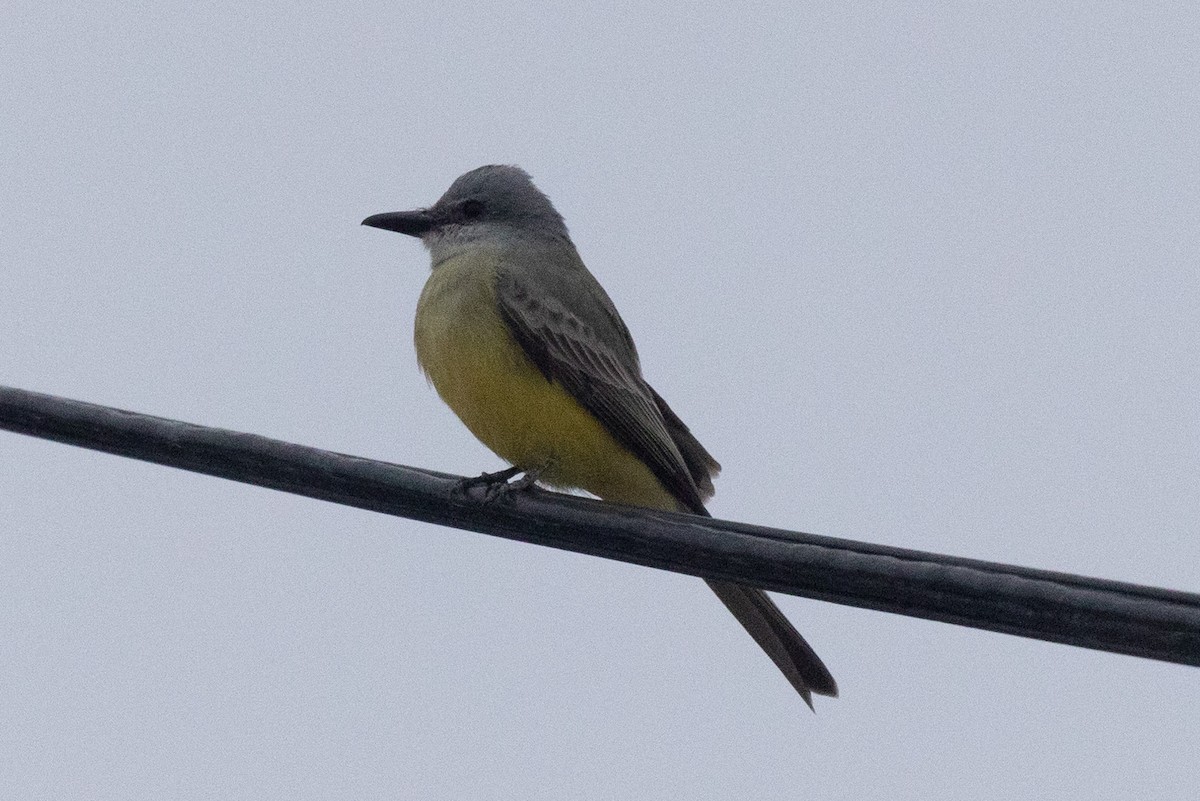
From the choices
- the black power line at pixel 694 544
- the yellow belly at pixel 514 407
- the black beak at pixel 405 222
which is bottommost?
the black power line at pixel 694 544

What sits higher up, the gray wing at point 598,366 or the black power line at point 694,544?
the gray wing at point 598,366

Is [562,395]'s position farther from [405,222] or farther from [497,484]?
[405,222]

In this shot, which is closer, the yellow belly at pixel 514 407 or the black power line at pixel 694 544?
the black power line at pixel 694 544

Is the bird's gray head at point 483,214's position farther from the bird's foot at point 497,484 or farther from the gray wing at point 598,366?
the bird's foot at point 497,484

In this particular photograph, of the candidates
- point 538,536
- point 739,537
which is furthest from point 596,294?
point 739,537

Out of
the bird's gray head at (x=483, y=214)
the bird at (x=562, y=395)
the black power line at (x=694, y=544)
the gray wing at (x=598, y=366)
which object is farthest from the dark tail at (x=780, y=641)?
the bird's gray head at (x=483, y=214)

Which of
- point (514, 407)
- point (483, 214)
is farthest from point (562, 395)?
point (483, 214)

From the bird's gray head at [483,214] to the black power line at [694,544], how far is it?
286cm

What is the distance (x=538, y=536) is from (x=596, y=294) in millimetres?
2988

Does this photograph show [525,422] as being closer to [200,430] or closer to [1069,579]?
[200,430]

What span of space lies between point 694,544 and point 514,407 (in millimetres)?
2363

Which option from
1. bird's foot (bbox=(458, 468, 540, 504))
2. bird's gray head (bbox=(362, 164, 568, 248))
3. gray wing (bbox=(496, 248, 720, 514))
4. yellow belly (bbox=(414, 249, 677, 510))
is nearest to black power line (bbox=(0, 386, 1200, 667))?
bird's foot (bbox=(458, 468, 540, 504))

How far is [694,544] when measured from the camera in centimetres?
418

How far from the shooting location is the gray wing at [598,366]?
6676 mm
